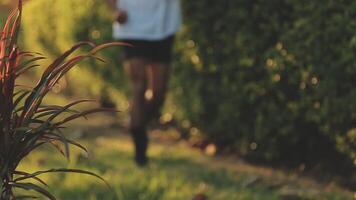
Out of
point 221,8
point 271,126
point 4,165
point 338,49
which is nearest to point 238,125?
point 271,126

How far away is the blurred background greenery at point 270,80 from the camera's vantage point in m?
5.35

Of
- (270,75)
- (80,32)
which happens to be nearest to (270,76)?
(270,75)

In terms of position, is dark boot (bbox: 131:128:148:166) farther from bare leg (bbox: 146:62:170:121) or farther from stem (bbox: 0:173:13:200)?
stem (bbox: 0:173:13:200)

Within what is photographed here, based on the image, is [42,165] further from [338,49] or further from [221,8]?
[338,49]

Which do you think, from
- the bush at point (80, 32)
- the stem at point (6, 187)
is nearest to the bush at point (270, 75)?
the bush at point (80, 32)

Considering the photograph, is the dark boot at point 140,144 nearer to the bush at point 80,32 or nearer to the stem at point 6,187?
the bush at point 80,32

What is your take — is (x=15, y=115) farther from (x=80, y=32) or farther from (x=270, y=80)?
(x=80, y=32)

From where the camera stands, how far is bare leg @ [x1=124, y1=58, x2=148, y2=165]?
232 inches

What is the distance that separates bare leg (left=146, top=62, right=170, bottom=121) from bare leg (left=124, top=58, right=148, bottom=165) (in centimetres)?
8

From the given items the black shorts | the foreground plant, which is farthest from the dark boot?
the foreground plant

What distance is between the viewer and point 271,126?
6.04m

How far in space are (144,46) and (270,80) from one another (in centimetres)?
92

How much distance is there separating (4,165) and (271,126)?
3.11 m

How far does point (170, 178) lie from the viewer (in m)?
5.55
